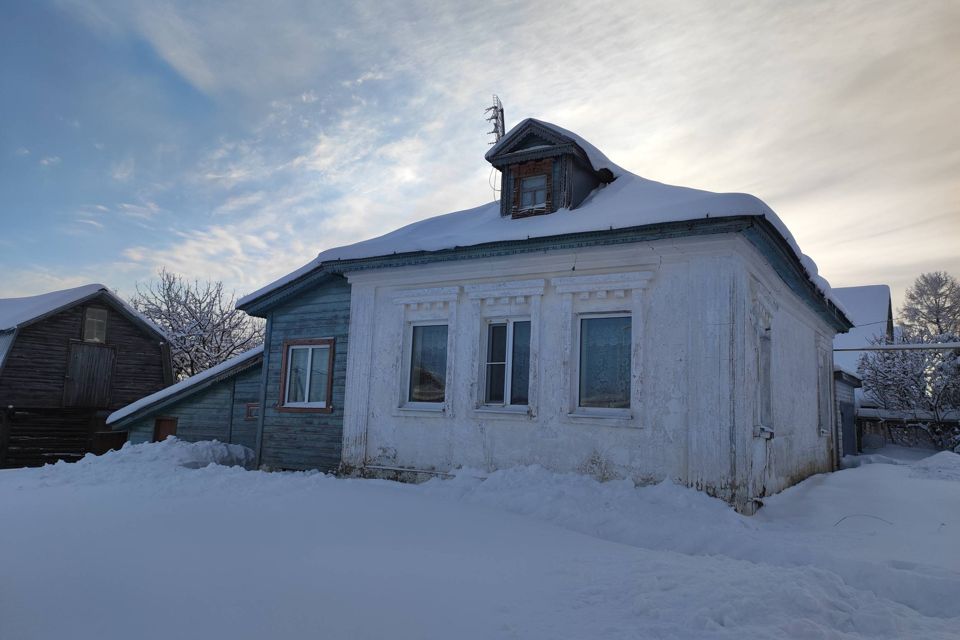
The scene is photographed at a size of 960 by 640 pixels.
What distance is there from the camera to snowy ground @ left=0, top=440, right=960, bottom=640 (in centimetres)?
376

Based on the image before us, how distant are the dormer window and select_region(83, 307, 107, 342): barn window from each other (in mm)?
22226

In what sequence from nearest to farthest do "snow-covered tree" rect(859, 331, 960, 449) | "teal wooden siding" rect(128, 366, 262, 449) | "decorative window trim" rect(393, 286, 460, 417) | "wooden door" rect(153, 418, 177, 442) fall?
"decorative window trim" rect(393, 286, 460, 417), "teal wooden siding" rect(128, 366, 262, 449), "wooden door" rect(153, 418, 177, 442), "snow-covered tree" rect(859, 331, 960, 449)

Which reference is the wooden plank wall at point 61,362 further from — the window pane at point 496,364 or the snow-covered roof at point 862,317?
the snow-covered roof at point 862,317

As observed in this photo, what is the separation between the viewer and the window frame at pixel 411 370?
33.2 ft

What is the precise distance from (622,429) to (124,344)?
24.6 m

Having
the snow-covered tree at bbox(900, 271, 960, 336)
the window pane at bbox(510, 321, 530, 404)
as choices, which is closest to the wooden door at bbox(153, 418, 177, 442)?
the window pane at bbox(510, 321, 530, 404)

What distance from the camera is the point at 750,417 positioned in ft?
26.5

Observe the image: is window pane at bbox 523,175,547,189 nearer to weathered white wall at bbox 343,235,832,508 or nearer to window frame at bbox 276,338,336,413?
weathered white wall at bbox 343,235,832,508

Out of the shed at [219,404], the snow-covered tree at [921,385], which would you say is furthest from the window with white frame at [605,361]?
the snow-covered tree at [921,385]

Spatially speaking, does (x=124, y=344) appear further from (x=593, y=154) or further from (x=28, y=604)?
(x=28, y=604)

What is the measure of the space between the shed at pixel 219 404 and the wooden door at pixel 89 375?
11.5 meters

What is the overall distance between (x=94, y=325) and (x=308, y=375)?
1848 cm

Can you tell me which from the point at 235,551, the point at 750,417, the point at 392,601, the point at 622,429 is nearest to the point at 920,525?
the point at 750,417

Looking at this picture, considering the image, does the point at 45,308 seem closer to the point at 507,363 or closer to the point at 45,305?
the point at 45,305
